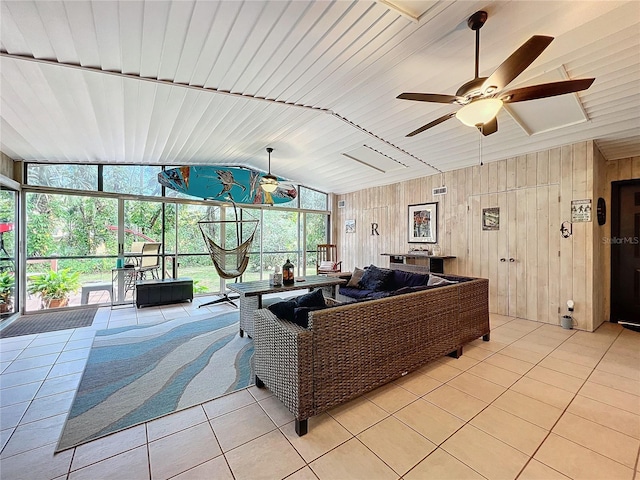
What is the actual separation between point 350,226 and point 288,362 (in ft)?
19.4

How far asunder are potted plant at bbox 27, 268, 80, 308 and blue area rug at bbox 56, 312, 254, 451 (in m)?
1.83

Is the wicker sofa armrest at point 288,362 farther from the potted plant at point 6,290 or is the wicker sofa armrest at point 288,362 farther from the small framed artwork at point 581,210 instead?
the potted plant at point 6,290

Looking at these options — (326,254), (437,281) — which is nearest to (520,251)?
(437,281)

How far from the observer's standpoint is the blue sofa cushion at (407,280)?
3.98 m

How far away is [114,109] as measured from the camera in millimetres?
3174

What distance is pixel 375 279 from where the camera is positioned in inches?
175

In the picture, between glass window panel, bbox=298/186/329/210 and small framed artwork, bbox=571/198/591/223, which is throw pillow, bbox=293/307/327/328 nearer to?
small framed artwork, bbox=571/198/591/223

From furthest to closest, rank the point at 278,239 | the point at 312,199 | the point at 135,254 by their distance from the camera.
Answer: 1. the point at 312,199
2. the point at 278,239
3. the point at 135,254

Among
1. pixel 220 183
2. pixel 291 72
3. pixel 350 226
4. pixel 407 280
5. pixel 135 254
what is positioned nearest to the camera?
pixel 291 72

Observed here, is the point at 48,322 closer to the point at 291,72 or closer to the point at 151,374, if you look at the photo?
the point at 151,374

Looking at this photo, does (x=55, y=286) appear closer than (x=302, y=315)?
No

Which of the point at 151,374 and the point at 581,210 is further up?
the point at 581,210

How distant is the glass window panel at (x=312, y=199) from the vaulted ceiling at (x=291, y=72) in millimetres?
2898

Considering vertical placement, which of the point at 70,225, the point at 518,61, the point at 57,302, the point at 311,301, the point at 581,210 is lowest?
the point at 57,302
